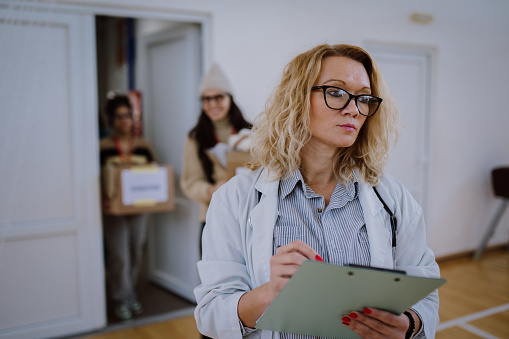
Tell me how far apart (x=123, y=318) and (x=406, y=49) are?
3.45 metres

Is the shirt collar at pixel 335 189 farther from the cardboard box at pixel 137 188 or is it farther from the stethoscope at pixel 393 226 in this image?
the cardboard box at pixel 137 188

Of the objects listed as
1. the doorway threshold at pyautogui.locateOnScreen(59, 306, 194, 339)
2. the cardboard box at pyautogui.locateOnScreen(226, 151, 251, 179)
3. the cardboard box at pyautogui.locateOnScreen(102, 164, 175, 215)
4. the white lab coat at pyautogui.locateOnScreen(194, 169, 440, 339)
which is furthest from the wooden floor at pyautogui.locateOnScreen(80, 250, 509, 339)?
the white lab coat at pyautogui.locateOnScreen(194, 169, 440, 339)

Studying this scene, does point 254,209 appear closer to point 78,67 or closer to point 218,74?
point 218,74

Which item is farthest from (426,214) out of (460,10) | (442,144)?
(460,10)

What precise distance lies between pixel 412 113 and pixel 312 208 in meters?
3.51

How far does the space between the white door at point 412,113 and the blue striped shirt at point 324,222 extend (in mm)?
3160

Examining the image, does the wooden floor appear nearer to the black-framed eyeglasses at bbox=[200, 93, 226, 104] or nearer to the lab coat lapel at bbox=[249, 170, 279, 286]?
the black-framed eyeglasses at bbox=[200, 93, 226, 104]

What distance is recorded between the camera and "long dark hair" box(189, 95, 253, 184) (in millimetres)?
2605

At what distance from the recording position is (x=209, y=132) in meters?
2.65

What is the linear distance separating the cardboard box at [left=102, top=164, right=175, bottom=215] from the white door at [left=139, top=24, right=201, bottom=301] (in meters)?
0.43

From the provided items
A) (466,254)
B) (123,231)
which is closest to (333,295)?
(123,231)

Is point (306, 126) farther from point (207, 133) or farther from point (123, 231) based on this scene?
point (123, 231)

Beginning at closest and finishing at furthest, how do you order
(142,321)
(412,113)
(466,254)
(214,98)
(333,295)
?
(333,295), (214,98), (142,321), (412,113), (466,254)

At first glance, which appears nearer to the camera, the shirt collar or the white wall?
the shirt collar
